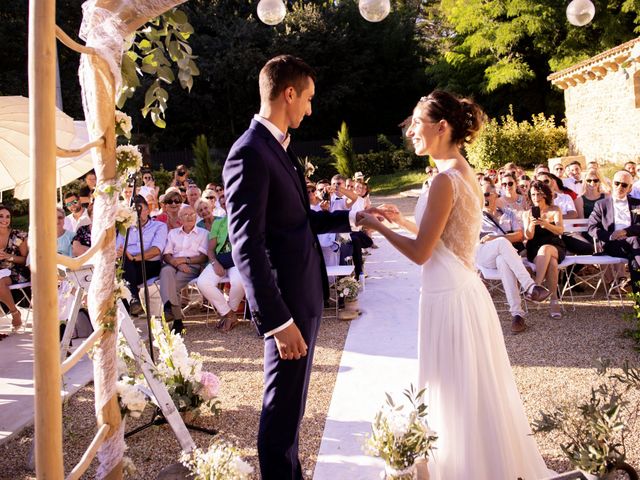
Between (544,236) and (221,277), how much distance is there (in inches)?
157

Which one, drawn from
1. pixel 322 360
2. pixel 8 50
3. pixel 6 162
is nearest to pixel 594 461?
pixel 322 360

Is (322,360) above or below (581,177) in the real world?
below

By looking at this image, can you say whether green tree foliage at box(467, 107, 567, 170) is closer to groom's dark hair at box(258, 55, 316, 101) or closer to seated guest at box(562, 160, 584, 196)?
seated guest at box(562, 160, 584, 196)

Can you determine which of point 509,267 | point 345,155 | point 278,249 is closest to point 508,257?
point 509,267

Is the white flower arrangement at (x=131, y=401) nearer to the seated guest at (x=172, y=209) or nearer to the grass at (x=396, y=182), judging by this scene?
the seated guest at (x=172, y=209)

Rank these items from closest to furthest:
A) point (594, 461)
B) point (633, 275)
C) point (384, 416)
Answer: point (594, 461)
point (384, 416)
point (633, 275)

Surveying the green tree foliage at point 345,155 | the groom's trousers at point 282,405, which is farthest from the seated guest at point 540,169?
the green tree foliage at point 345,155

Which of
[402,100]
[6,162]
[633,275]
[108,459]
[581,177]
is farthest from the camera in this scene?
[402,100]

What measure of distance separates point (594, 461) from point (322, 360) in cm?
350

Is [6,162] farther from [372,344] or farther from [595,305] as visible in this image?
[595,305]

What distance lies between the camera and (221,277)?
714cm

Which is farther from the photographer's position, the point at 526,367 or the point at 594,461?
the point at 526,367

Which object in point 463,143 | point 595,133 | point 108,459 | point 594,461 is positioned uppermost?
point 595,133

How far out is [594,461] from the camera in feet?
7.50
